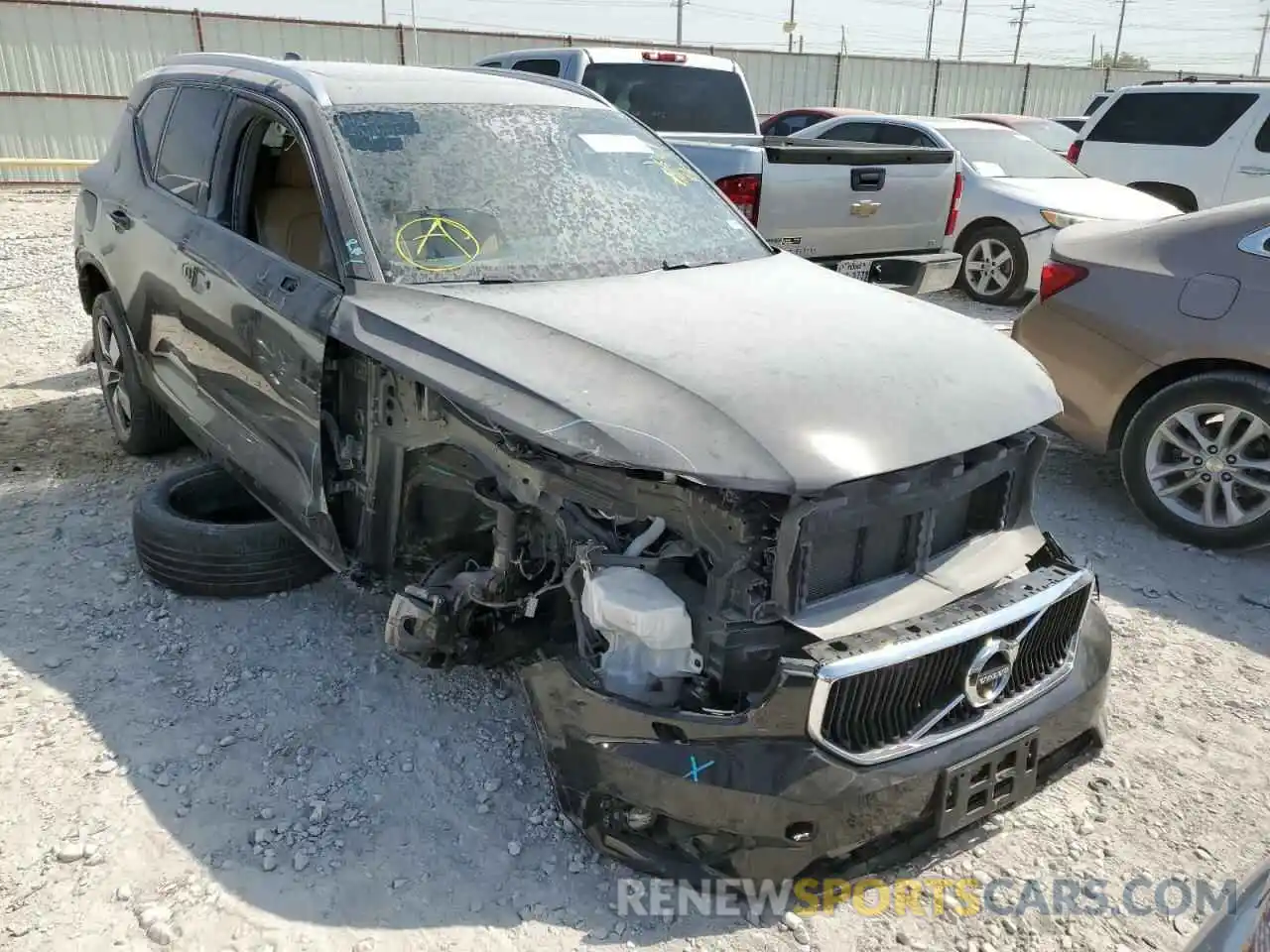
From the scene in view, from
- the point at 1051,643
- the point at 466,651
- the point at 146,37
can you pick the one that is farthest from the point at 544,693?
the point at 146,37

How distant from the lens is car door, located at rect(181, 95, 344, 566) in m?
3.27

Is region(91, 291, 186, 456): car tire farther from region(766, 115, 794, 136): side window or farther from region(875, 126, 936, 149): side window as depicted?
region(766, 115, 794, 136): side window

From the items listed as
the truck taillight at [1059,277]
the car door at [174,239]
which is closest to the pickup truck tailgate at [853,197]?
the truck taillight at [1059,277]

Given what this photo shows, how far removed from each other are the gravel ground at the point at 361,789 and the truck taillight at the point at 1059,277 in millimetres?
1426

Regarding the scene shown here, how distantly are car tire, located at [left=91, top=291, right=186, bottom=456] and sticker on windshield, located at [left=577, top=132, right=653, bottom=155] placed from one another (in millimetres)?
2514

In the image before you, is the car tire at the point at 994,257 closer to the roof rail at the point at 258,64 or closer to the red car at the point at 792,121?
the red car at the point at 792,121

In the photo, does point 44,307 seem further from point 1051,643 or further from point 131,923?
point 1051,643

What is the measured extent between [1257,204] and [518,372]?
12.8 ft

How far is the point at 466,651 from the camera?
10.0 ft

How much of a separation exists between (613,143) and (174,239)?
185 centimetres

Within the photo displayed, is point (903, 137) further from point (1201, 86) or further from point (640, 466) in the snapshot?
point (640, 466)

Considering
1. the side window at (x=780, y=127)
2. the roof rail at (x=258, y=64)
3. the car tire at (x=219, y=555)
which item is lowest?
the car tire at (x=219, y=555)

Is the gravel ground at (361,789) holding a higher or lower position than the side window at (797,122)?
lower

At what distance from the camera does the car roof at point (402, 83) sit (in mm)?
3623
